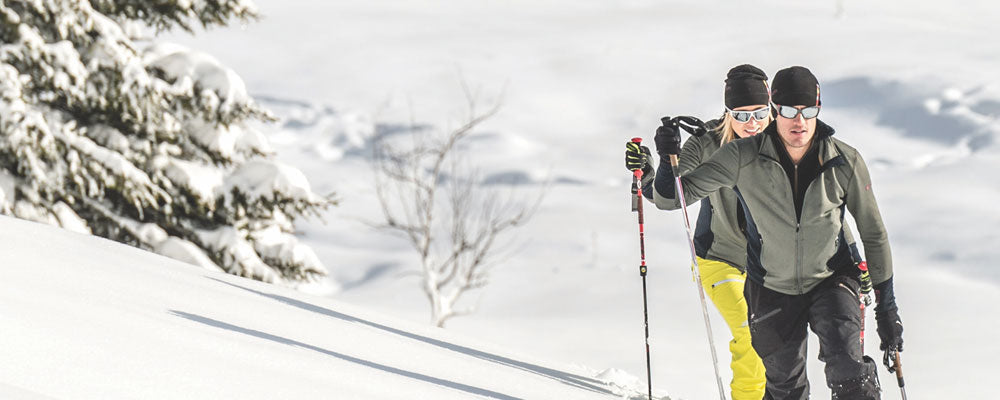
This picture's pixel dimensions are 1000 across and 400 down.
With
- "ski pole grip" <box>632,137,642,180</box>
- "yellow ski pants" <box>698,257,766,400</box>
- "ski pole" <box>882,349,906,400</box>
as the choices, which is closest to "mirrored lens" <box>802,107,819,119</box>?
"ski pole" <box>882,349,906,400</box>

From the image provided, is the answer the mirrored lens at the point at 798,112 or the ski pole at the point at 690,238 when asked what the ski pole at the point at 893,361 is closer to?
the ski pole at the point at 690,238

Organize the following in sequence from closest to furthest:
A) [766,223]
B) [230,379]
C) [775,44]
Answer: [230,379], [766,223], [775,44]

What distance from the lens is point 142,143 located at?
12.1 metres

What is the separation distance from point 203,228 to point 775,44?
547 feet

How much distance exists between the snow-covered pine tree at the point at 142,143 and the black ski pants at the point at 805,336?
8.66m

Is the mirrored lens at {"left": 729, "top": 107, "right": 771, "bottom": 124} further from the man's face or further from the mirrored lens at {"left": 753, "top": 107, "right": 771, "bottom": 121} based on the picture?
the man's face

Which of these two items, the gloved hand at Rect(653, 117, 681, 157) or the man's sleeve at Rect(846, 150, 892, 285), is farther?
the gloved hand at Rect(653, 117, 681, 157)

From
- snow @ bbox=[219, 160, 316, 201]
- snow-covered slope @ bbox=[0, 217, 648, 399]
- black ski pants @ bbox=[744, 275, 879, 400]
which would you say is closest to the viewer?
snow-covered slope @ bbox=[0, 217, 648, 399]

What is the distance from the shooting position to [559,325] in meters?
99.4

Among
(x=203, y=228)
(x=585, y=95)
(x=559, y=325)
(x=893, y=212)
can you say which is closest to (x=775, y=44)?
(x=585, y=95)

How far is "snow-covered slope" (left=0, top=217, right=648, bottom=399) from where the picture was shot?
3.12 meters

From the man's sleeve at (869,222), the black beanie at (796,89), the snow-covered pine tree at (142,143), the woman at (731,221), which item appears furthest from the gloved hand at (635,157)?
the snow-covered pine tree at (142,143)

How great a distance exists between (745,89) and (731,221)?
66 centimetres

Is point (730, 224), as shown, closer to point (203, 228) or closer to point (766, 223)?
point (766, 223)
